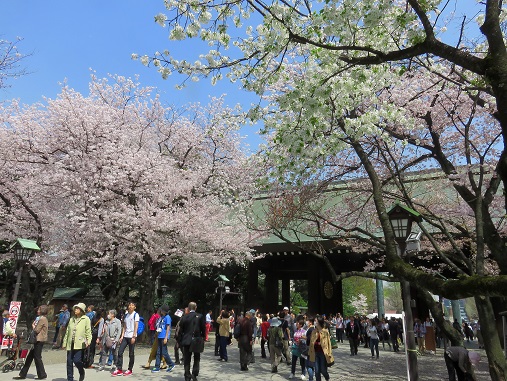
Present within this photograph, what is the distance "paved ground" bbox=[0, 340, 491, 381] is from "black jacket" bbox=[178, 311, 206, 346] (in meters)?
1.17

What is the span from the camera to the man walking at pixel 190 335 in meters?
8.19

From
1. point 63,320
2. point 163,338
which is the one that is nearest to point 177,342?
point 163,338

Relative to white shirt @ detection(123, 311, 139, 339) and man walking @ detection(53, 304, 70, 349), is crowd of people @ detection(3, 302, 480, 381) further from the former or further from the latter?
man walking @ detection(53, 304, 70, 349)

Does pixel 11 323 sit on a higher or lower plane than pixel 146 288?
lower

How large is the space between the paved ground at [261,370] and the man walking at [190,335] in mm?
746

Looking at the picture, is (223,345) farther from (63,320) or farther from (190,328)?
(63,320)

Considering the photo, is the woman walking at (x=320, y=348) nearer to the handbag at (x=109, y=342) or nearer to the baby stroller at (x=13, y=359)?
the handbag at (x=109, y=342)

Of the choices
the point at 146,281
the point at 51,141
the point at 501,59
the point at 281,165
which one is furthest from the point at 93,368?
the point at 501,59

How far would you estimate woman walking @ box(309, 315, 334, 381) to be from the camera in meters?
8.22

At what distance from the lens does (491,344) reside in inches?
260

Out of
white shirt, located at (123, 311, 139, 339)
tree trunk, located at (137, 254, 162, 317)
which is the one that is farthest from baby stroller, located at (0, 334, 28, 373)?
tree trunk, located at (137, 254, 162, 317)

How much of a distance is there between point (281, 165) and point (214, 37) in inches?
93.2

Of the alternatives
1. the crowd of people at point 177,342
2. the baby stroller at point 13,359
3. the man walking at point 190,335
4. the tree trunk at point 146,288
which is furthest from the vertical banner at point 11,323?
the tree trunk at point 146,288

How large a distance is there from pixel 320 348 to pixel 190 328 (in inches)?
111
